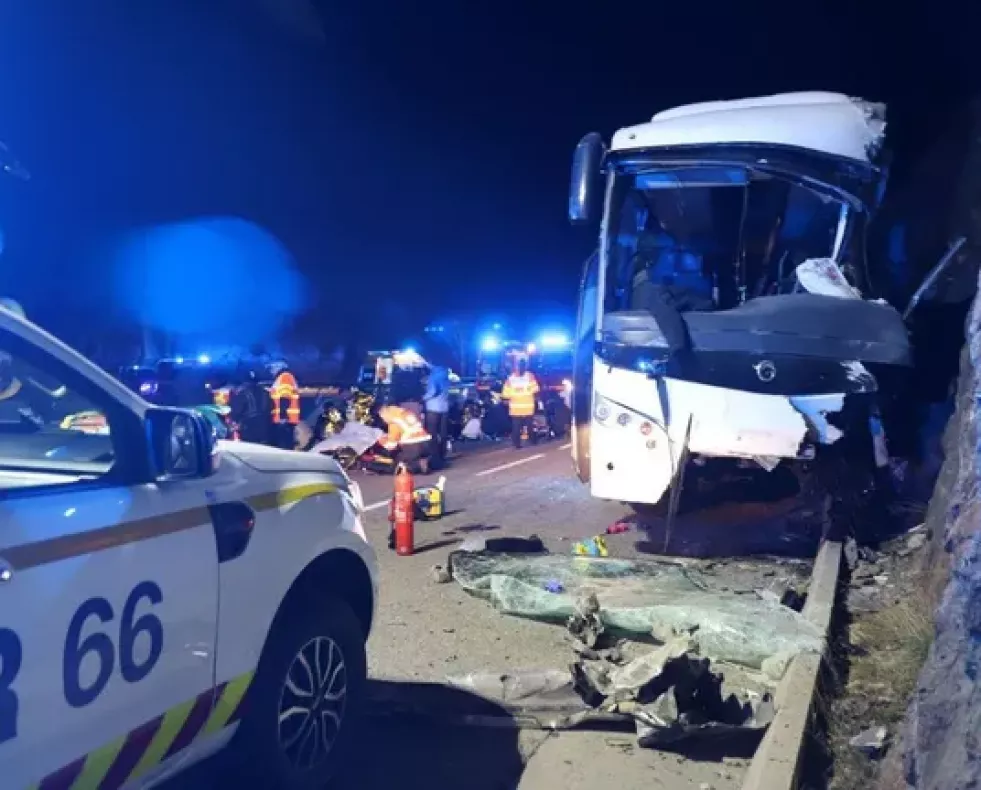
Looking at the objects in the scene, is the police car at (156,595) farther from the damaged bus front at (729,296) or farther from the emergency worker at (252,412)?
the emergency worker at (252,412)

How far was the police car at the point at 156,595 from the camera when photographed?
2354 millimetres

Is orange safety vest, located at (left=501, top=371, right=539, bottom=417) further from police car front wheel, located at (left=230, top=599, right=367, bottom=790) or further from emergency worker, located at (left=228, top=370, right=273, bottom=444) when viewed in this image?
police car front wheel, located at (left=230, top=599, right=367, bottom=790)

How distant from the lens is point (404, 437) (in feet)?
44.9

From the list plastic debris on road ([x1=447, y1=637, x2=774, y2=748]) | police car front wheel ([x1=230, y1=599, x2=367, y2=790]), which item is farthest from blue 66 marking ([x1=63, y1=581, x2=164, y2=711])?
plastic debris on road ([x1=447, y1=637, x2=774, y2=748])

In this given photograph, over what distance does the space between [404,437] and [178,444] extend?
10838 millimetres

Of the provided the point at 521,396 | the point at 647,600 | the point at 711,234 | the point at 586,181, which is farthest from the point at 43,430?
the point at 521,396

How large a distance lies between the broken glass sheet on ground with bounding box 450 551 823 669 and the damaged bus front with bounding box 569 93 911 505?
80 centimetres

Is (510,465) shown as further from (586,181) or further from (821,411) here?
(821,411)

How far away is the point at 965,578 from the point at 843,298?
14.2ft

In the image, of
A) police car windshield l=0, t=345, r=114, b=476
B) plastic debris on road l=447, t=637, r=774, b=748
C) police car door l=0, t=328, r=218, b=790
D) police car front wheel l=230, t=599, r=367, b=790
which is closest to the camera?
police car door l=0, t=328, r=218, b=790

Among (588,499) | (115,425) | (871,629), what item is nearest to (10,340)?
(115,425)

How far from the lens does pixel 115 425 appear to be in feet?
9.20

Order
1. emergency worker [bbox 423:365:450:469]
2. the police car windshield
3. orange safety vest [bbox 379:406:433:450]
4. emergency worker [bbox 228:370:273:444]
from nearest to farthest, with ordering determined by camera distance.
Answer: the police car windshield < orange safety vest [bbox 379:406:433:450] < emergency worker [bbox 228:370:273:444] < emergency worker [bbox 423:365:450:469]

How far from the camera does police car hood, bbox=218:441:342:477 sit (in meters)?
3.49
